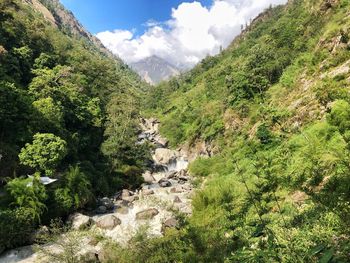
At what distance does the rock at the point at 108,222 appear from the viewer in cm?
2540

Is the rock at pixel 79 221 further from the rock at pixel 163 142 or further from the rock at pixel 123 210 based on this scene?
the rock at pixel 163 142

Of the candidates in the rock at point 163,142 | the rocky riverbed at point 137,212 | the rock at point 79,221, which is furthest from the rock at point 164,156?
the rock at point 79,221

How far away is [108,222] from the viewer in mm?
25781

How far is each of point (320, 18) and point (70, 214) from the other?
34.5 meters

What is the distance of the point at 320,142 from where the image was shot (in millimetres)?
17844

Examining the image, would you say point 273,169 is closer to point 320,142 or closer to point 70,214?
point 320,142

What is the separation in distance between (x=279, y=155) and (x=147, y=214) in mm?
12137

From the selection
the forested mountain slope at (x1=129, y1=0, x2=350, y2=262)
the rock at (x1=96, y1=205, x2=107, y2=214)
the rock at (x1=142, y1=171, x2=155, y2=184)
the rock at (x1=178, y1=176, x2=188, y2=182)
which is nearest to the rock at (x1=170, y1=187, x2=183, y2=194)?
the forested mountain slope at (x1=129, y1=0, x2=350, y2=262)

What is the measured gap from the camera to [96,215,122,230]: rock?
83.3 ft

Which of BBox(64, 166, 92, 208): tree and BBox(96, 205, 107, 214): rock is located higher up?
BBox(64, 166, 92, 208): tree

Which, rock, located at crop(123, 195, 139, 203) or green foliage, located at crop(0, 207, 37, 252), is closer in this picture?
green foliage, located at crop(0, 207, 37, 252)

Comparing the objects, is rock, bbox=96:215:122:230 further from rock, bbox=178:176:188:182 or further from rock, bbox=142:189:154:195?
rock, bbox=178:176:188:182

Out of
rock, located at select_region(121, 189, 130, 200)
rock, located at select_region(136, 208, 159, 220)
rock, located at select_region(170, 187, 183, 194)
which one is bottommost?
rock, located at select_region(136, 208, 159, 220)

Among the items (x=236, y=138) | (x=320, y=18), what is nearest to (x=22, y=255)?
(x=236, y=138)
